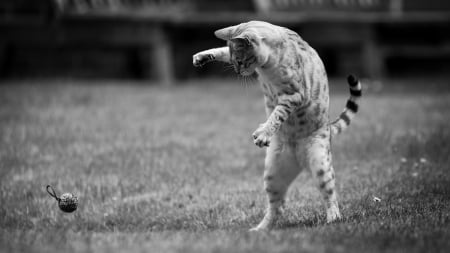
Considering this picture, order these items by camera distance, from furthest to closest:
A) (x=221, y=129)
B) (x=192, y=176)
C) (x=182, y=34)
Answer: (x=182, y=34) → (x=221, y=129) → (x=192, y=176)

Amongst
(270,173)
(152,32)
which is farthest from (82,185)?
(152,32)

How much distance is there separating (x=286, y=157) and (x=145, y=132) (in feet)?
12.7

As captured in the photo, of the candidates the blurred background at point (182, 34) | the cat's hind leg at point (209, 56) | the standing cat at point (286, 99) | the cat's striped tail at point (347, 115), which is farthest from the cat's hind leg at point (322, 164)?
the blurred background at point (182, 34)

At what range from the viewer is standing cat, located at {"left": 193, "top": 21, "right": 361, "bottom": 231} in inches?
163

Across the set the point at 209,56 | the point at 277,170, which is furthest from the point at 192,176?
the point at 209,56

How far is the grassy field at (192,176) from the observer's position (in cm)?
388

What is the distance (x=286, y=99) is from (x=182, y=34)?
10140 mm

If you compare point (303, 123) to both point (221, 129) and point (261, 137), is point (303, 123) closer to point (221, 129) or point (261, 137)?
point (261, 137)

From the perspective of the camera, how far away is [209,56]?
14.1ft

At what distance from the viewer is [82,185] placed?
5828 millimetres

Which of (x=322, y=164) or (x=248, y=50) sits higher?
(x=248, y=50)

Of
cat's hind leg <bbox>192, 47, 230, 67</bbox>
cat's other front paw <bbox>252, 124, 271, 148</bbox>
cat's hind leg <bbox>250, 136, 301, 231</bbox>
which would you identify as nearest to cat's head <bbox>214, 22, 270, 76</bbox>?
cat's hind leg <bbox>192, 47, 230, 67</bbox>

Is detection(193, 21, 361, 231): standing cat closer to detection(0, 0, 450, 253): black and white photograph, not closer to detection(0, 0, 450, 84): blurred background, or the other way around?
detection(0, 0, 450, 253): black and white photograph

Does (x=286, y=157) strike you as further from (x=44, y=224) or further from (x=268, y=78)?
(x=44, y=224)
